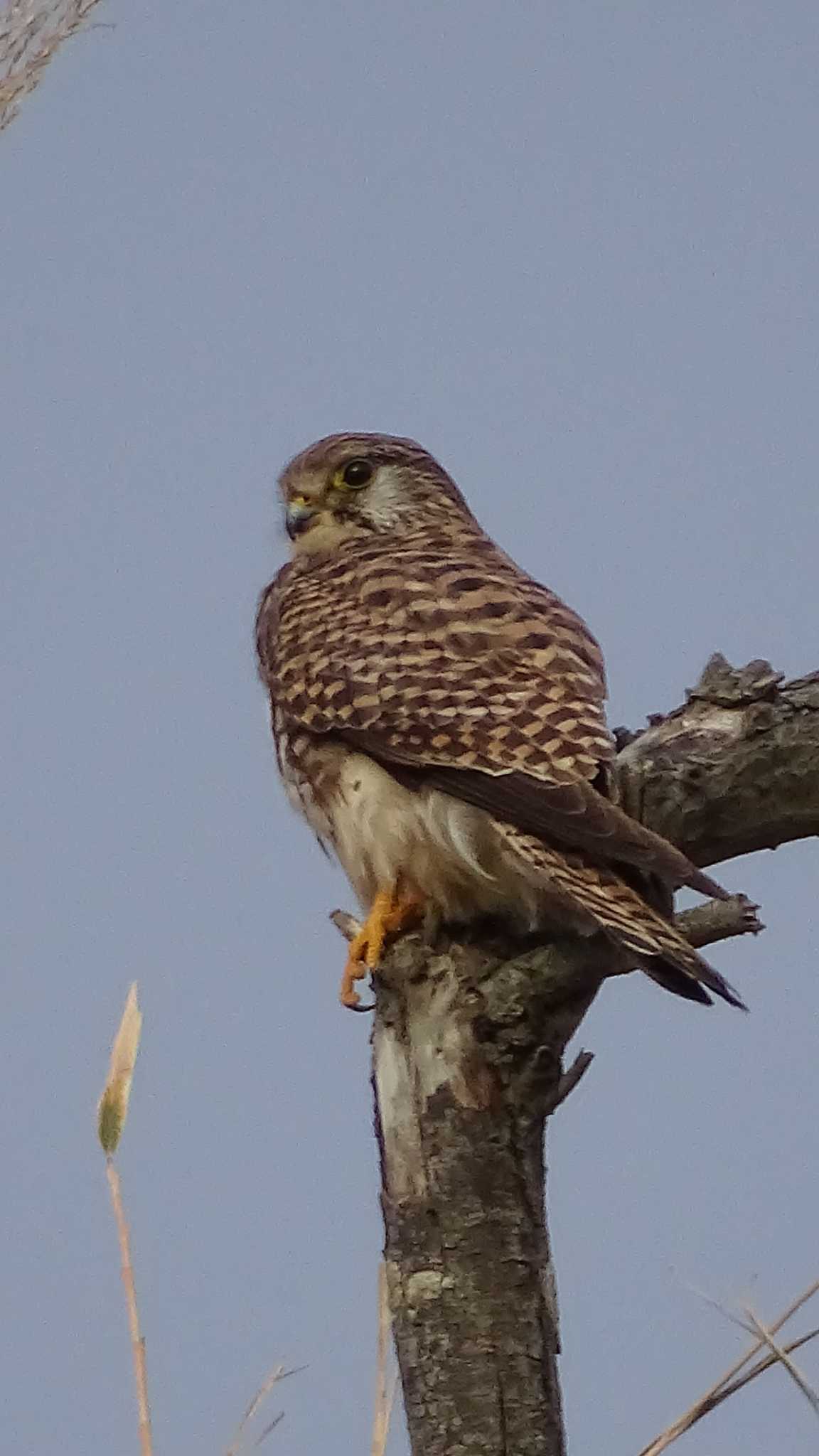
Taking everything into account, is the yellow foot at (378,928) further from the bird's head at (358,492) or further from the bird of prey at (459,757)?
the bird's head at (358,492)

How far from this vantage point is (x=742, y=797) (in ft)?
7.61

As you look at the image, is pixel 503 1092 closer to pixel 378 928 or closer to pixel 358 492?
pixel 378 928

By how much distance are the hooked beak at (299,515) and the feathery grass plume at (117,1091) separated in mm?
1626

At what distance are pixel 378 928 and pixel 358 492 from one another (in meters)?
1.11

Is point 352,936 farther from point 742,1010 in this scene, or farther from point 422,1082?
point 742,1010

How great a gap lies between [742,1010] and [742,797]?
393mm

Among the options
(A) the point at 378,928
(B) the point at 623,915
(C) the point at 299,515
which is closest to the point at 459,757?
(A) the point at 378,928

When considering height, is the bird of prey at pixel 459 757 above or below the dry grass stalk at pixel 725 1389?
above

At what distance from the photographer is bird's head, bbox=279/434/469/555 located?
3467mm

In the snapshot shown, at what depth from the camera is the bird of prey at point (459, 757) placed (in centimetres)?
226

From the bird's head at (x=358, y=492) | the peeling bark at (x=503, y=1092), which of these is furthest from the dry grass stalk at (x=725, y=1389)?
the bird's head at (x=358, y=492)

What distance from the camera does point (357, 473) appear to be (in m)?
3.53

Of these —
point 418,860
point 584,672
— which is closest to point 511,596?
point 584,672

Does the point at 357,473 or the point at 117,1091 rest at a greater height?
the point at 357,473
